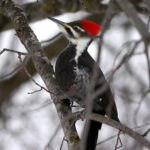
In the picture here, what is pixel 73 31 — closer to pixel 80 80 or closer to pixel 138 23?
pixel 80 80

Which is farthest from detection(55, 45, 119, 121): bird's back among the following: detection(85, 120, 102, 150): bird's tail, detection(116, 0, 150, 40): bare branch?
detection(116, 0, 150, 40): bare branch

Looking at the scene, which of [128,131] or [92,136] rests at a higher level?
[128,131]

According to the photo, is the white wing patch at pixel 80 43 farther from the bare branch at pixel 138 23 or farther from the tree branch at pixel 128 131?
the bare branch at pixel 138 23

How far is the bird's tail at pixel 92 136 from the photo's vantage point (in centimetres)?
314

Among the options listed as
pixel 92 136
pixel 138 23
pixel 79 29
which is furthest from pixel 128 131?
pixel 79 29

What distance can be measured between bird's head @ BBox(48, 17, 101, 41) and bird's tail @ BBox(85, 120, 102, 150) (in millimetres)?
792

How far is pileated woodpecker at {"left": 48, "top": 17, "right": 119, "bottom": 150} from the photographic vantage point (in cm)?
314

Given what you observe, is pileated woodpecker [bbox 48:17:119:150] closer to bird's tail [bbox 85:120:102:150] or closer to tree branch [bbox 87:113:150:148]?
bird's tail [bbox 85:120:102:150]

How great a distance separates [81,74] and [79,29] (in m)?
0.44

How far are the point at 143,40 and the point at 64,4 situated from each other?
288 centimetres

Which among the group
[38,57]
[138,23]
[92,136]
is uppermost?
[138,23]

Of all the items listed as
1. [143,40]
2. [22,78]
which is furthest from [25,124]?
[143,40]

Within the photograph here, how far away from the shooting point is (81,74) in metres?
3.18

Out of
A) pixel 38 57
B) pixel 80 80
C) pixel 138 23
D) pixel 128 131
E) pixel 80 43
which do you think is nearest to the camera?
pixel 138 23
